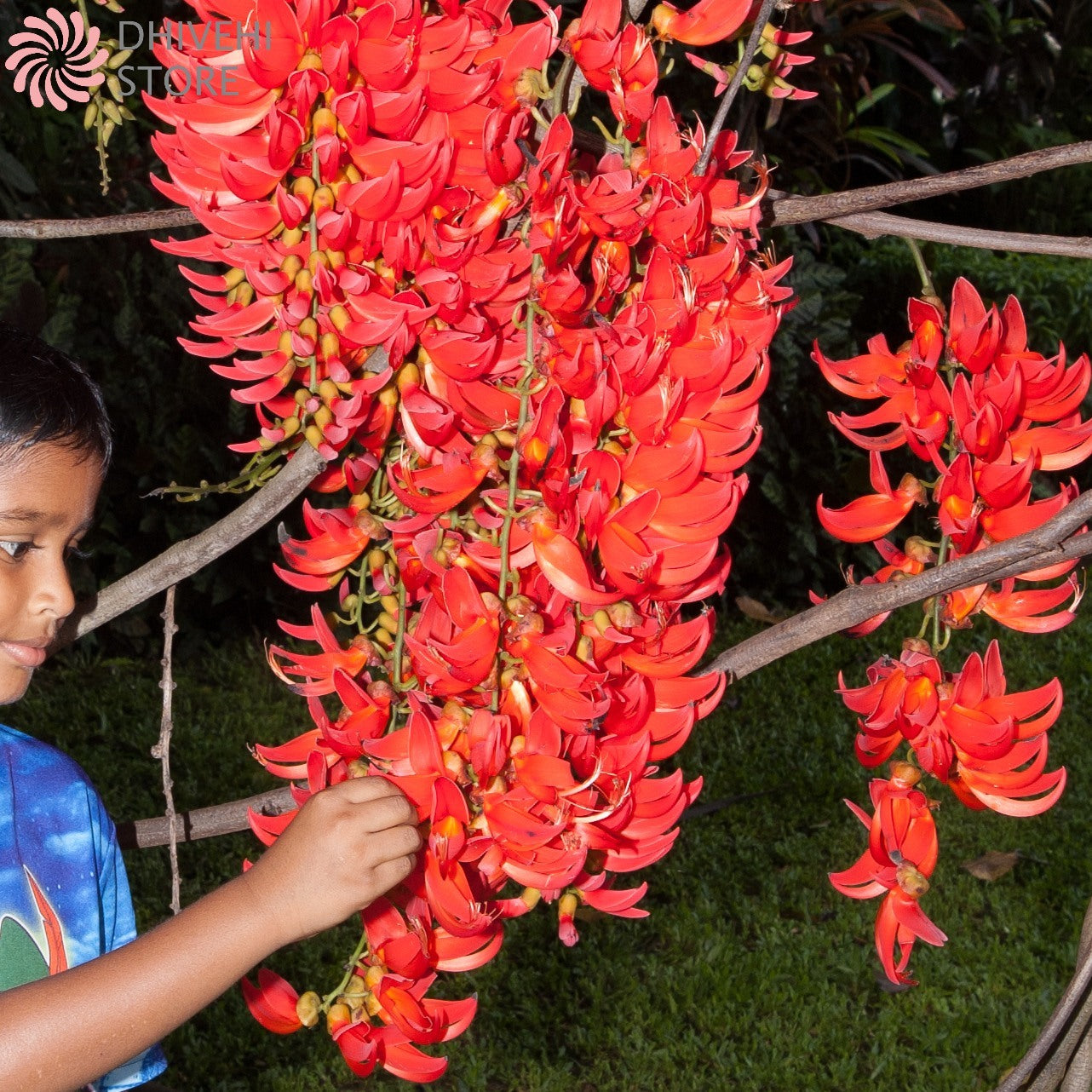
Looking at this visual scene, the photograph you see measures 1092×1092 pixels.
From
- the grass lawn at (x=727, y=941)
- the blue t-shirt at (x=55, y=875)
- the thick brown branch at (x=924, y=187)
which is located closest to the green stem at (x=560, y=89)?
the thick brown branch at (x=924, y=187)

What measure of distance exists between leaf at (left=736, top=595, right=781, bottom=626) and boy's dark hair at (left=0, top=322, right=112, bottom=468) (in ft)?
7.59

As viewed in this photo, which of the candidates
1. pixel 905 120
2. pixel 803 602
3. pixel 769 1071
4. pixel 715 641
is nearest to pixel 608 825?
pixel 769 1071

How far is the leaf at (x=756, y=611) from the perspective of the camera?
3016 mm

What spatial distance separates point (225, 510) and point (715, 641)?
43.3 inches

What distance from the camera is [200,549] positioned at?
0.74 meters

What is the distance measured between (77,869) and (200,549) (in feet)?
0.81

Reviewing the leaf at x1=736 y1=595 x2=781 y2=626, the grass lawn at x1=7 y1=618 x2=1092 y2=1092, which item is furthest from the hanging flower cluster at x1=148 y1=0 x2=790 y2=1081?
the leaf at x1=736 y1=595 x2=781 y2=626

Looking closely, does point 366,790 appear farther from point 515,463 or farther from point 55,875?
point 55,875

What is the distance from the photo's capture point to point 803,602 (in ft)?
10.6

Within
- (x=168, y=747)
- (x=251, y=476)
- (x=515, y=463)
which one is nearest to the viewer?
(x=515, y=463)

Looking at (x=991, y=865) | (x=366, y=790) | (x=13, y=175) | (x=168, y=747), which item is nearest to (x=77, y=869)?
(x=168, y=747)

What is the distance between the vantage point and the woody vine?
536 millimetres

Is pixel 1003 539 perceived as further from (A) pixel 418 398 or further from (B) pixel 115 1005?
(B) pixel 115 1005

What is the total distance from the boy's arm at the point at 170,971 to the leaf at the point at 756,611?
96.8 inches
